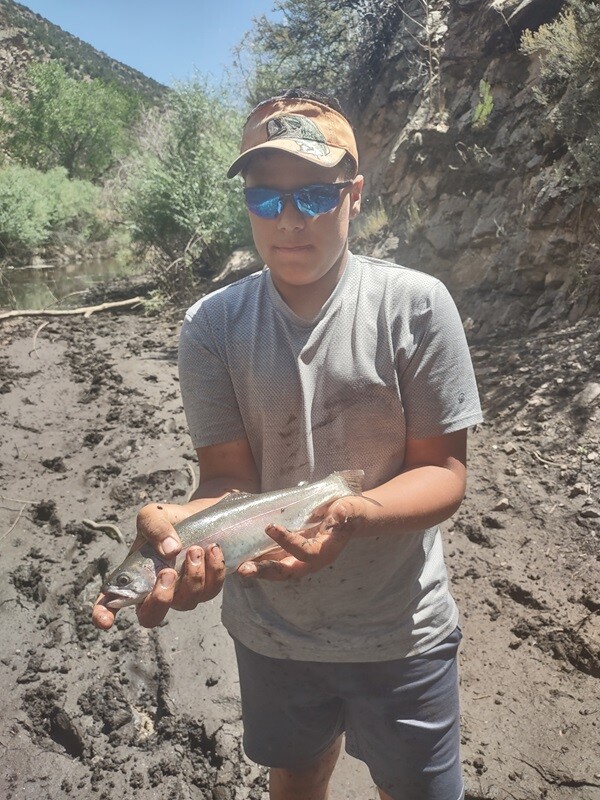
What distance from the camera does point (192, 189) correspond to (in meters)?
15.5

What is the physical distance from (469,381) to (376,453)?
1.04 feet

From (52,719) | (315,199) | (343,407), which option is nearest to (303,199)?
(315,199)

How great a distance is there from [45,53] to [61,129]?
38903 mm

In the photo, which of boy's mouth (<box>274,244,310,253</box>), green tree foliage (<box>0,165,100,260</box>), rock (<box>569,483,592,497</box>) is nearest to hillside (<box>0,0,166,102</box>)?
green tree foliage (<box>0,165,100,260</box>)

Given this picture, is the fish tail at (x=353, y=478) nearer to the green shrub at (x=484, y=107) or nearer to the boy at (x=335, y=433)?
the boy at (x=335, y=433)

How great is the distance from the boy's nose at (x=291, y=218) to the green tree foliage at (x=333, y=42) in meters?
11.9

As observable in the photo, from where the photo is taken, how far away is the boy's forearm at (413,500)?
1510 mm

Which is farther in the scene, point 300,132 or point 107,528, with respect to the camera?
point 107,528

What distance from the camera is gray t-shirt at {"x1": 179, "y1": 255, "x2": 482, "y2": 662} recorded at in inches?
63.2

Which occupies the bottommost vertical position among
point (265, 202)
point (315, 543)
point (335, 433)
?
point (315, 543)

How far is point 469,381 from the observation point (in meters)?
1.64

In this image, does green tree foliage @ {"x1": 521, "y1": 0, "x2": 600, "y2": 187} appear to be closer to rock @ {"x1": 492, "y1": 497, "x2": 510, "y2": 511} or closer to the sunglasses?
rock @ {"x1": 492, "y1": 497, "x2": 510, "y2": 511}

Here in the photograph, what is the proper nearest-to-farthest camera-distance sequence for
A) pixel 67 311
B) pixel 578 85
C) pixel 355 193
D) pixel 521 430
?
pixel 355 193 → pixel 521 430 → pixel 578 85 → pixel 67 311

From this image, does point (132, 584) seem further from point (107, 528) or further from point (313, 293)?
point (107, 528)
